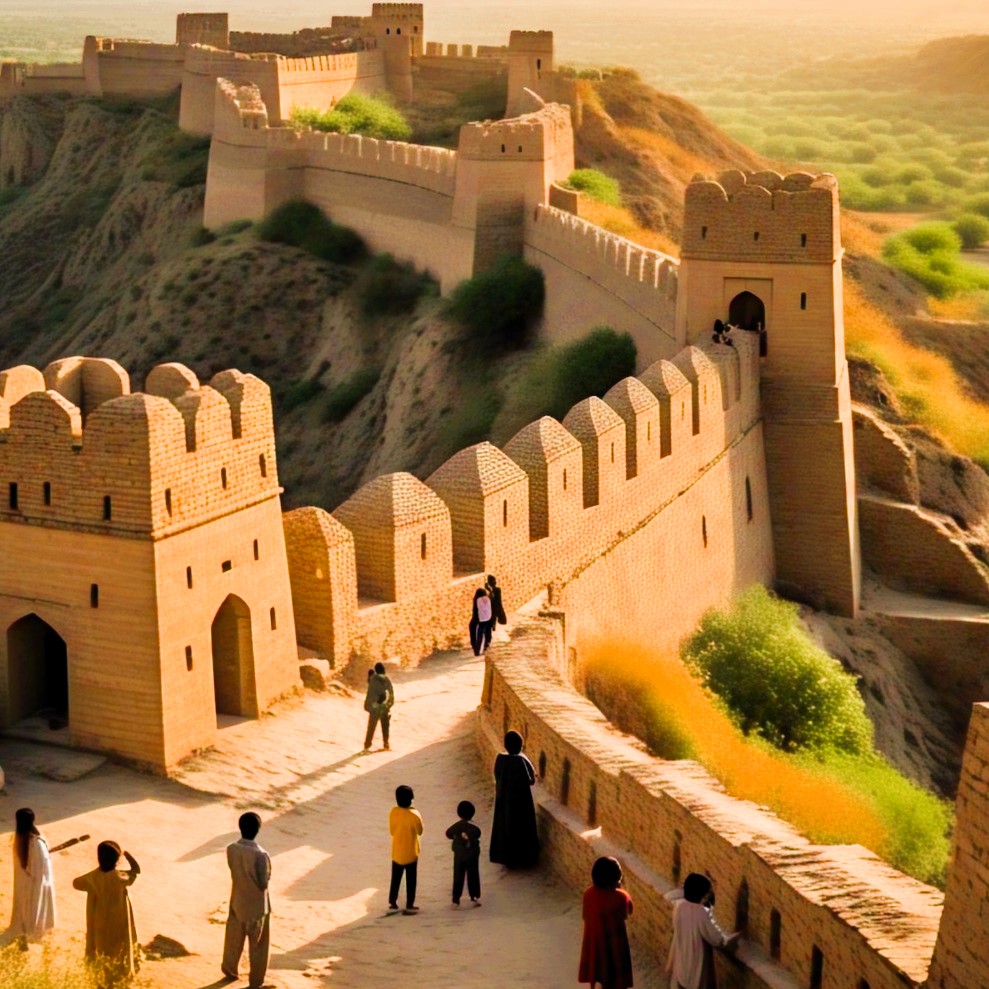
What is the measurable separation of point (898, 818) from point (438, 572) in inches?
158

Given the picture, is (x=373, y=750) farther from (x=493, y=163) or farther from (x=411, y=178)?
(x=411, y=178)

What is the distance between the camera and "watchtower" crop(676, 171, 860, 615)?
2344 centimetres

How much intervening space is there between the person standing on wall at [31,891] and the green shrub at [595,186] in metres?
25.2

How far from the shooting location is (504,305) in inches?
1203

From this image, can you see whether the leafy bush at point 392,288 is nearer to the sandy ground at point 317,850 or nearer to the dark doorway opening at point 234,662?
the sandy ground at point 317,850

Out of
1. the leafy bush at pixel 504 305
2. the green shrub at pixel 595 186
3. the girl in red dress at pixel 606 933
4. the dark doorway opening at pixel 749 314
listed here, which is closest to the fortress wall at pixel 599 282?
the leafy bush at pixel 504 305

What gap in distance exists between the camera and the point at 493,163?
3181cm

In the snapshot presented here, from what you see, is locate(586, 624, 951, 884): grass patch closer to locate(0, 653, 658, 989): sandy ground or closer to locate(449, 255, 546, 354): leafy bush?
locate(0, 653, 658, 989): sandy ground

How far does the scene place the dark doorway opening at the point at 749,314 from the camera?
2372cm

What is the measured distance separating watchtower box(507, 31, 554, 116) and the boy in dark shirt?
32.4 metres

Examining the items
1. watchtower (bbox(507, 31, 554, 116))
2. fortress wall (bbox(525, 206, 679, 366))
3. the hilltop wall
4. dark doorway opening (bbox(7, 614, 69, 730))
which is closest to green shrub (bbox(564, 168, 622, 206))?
fortress wall (bbox(525, 206, 679, 366))

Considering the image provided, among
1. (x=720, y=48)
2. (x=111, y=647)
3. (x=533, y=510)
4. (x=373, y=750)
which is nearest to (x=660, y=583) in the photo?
(x=533, y=510)

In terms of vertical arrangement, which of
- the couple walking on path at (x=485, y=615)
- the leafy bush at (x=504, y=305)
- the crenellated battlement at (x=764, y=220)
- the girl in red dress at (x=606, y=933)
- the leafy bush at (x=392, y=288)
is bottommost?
the leafy bush at (x=392, y=288)

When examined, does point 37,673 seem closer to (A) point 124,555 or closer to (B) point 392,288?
(A) point 124,555
